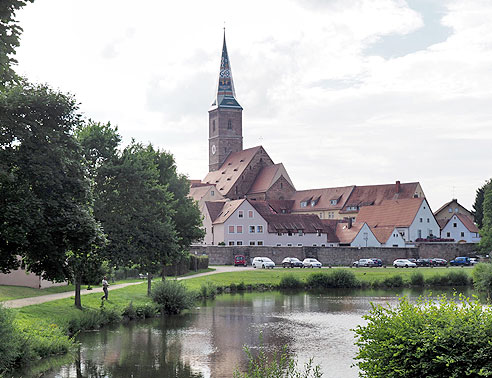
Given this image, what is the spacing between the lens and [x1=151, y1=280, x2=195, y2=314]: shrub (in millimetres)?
40625

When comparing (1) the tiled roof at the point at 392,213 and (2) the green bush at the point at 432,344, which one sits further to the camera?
(1) the tiled roof at the point at 392,213

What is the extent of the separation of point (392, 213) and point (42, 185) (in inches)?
3369

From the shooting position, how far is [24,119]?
25.1 meters

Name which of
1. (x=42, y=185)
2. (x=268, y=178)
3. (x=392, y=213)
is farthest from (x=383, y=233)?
(x=42, y=185)

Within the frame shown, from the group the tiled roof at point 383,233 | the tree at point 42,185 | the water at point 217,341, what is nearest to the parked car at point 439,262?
the tiled roof at point 383,233

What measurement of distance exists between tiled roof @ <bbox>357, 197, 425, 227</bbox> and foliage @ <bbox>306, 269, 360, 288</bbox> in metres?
39.1

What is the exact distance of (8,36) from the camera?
59.7 feet

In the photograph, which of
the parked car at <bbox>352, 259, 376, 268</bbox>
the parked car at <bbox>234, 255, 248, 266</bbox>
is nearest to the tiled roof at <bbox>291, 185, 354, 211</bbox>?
the parked car at <bbox>352, 259, 376, 268</bbox>

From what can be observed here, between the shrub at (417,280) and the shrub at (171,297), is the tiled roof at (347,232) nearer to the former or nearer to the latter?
the shrub at (417,280)

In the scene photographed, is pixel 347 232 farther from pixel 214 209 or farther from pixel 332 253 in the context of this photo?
pixel 214 209

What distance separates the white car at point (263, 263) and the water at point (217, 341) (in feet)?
100

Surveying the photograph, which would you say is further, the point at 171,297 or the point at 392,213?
the point at 392,213

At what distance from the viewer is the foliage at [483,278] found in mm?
55594

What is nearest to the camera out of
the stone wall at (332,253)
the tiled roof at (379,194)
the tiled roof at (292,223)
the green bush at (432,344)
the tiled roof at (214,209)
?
the green bush at (432,344)
